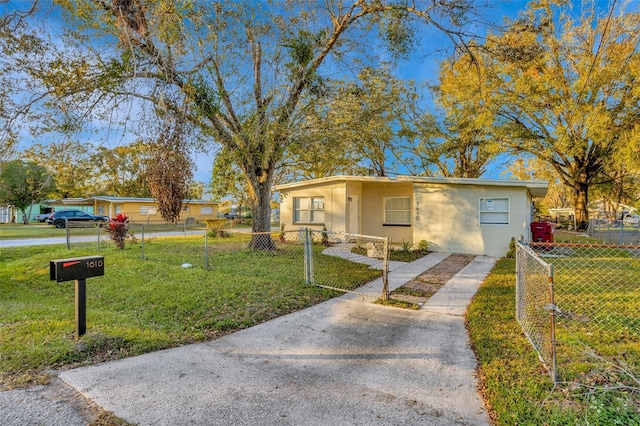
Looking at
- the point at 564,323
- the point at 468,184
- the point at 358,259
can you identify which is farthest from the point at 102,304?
the point at 468,184

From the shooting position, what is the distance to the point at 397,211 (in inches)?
565

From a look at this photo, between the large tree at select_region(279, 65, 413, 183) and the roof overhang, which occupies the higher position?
the large tree at select_region(279, 65, 413, 183)

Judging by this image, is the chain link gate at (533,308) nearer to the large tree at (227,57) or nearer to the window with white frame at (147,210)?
the large tree at (227,57)

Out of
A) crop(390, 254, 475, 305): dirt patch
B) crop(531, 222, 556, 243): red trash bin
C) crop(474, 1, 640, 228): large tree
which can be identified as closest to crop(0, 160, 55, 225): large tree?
crop(390, 254, 475, 305): dirt patch

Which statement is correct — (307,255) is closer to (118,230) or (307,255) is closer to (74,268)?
(74,268)

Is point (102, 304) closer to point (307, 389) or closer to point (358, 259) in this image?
point (307, 389)

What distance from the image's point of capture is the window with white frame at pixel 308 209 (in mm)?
14562

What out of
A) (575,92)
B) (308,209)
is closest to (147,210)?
(308,209)

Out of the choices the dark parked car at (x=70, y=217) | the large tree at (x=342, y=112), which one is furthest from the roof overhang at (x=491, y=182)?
the dark parked car at (x=70, y=217)

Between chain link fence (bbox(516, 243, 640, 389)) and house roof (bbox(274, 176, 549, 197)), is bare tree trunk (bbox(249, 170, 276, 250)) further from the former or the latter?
chain link fence (bbox(516, 243, 640, 389))

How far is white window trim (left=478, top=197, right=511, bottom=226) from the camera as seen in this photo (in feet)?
36.9

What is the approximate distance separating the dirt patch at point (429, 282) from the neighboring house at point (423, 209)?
5.50 feet

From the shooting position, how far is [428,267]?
30.2 ft

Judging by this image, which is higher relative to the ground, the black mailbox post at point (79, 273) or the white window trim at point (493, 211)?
the white window trim at point (493, 211)
